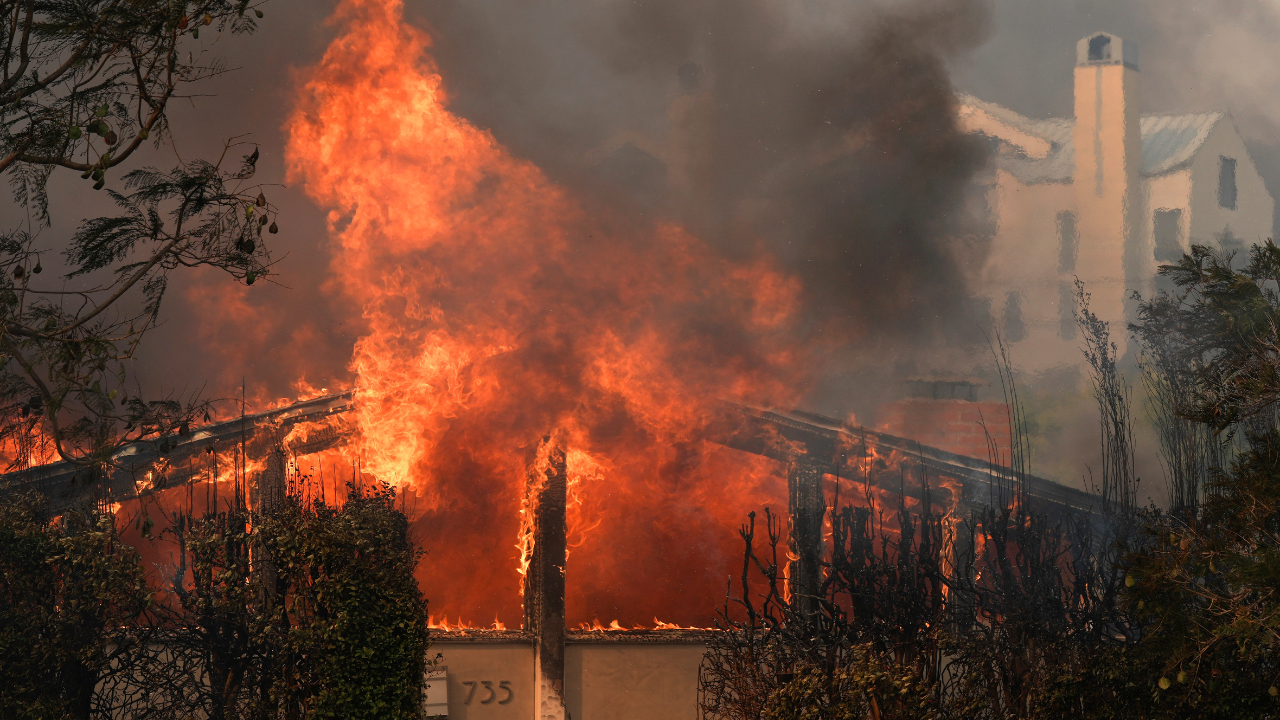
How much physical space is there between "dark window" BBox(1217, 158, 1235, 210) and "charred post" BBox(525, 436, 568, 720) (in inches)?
535

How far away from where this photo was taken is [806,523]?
46.2 ft

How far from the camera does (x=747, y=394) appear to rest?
15.3 meters

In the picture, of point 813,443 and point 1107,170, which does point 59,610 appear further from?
point 1107,170

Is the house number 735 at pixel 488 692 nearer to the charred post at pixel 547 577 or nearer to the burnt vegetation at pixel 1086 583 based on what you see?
the charred post at pixel 547 577

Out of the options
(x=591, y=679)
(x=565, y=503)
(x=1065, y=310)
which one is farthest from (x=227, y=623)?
(x=1065, y=310)

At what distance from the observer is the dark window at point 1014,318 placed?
17.5 m

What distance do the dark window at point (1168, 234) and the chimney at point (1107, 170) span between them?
0.46 meters

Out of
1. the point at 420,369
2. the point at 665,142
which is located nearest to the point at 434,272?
the point at 420,369

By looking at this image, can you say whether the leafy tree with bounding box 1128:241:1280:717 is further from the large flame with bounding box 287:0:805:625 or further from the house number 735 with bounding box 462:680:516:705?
the house number 735 with bounding box 462:680:516:705

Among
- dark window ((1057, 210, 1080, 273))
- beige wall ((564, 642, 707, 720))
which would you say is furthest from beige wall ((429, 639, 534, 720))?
dark window ((1057, 210, 1080, 273))

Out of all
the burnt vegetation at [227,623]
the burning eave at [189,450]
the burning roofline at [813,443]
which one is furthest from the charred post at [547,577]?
the burning eave at [189,450]

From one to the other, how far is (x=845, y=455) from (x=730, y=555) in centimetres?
232

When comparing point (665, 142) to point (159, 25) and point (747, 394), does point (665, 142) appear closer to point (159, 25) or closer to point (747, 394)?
point (747, 394)

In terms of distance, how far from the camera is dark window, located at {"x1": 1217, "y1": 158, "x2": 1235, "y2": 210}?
17812 mm
